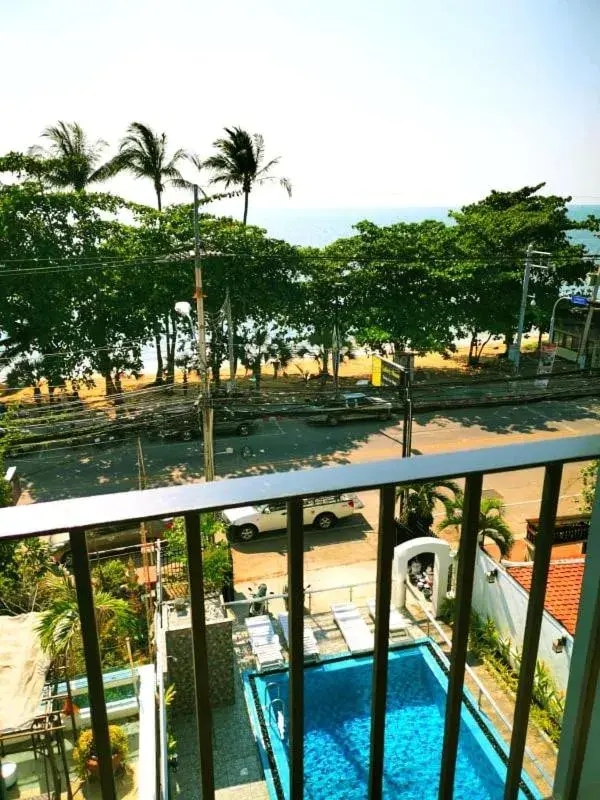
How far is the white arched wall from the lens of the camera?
31.0ft

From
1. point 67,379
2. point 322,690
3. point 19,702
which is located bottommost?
point 322,690

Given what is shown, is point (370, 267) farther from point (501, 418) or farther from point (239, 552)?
point (239, 552)

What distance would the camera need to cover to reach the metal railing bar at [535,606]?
1088mm

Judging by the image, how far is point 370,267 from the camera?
64.3 feet

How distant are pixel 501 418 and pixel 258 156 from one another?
10718 mm

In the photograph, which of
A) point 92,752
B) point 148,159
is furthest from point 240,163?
point 92,752

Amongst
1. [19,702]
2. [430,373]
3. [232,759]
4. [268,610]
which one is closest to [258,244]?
[430,373]

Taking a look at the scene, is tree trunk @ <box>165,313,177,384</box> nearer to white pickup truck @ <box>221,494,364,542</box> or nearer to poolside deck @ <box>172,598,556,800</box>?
white pickup truck @ <box>221,494,364,542</box>

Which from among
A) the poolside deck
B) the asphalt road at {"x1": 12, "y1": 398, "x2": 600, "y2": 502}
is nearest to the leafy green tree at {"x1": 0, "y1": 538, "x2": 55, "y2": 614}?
the poolside deck

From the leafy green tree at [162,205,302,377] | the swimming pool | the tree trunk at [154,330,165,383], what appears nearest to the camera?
the swimming pool

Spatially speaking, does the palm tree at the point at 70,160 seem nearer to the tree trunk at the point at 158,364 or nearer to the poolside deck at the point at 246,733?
the tree trunk at the point at 158,364

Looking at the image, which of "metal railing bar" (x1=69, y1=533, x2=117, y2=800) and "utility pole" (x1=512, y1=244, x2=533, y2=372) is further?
"utility pole" (x1=512, y1=244, x2=533, y2=372)

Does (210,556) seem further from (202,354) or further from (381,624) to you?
(381,624)

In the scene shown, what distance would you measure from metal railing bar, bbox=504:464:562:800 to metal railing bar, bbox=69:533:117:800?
2.44ft
